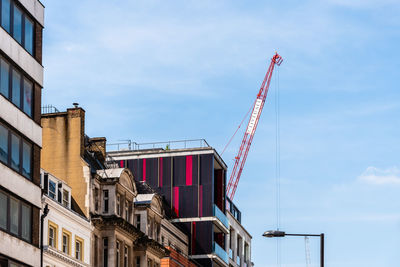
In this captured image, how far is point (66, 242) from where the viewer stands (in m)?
68.8

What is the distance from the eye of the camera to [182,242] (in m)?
99.9

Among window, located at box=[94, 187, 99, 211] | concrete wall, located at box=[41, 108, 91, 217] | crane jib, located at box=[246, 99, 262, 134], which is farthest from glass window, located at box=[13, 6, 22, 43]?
crane jib, located at box=[246, 99, 262, 134]

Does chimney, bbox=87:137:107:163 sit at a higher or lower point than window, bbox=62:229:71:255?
higher

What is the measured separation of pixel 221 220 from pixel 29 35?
178 ft

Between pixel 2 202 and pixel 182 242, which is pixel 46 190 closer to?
pixel 2 202

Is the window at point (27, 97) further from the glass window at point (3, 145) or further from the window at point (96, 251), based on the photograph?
the window at point (96, 251)

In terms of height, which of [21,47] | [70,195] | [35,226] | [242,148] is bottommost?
[35,226]

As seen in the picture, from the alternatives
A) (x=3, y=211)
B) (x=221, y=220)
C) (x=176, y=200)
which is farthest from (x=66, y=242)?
(x=221, y=220)

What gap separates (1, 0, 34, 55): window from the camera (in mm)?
52688

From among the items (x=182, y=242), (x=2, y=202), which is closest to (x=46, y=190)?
(x=2, y=202)

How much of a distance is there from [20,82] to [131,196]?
26747 millimetres

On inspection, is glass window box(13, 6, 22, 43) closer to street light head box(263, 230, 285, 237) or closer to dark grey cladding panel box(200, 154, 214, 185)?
street light head box(263, 230, 285, 237)

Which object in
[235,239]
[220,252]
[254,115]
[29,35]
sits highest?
[254,115]

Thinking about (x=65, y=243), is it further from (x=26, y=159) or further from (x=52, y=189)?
(x=26, y=159)
